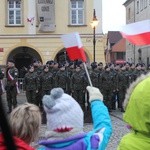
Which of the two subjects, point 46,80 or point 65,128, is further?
point 46,80

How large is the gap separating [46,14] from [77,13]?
2.11m

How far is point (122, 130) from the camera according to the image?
12117mm

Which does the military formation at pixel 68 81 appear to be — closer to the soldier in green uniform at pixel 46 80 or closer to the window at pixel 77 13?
the soldier in green uniform at pixel 46 80

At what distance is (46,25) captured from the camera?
31359 mm

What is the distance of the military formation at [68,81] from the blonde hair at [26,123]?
13.2 metres

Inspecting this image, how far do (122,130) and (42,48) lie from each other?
67.3 ft

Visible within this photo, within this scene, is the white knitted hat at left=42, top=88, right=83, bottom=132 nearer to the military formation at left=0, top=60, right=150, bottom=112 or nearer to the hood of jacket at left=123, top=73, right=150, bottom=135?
the hood of jacket at left=123, top=73, right=150, bottom=135

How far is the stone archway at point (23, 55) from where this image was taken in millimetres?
33422

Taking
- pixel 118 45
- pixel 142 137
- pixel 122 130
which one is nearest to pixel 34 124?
pixel 142 137

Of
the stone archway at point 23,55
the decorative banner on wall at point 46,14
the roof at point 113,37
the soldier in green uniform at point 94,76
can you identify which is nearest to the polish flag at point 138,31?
the soldier in green uniform at point 94,76

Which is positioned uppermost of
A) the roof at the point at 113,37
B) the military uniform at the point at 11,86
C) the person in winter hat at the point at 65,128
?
the roof at the point at 113,37

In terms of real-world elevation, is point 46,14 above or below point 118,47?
above

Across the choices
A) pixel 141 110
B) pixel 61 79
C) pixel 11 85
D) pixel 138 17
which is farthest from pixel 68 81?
pixel 138 17

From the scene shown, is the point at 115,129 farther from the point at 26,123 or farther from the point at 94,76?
the point at 26,123
